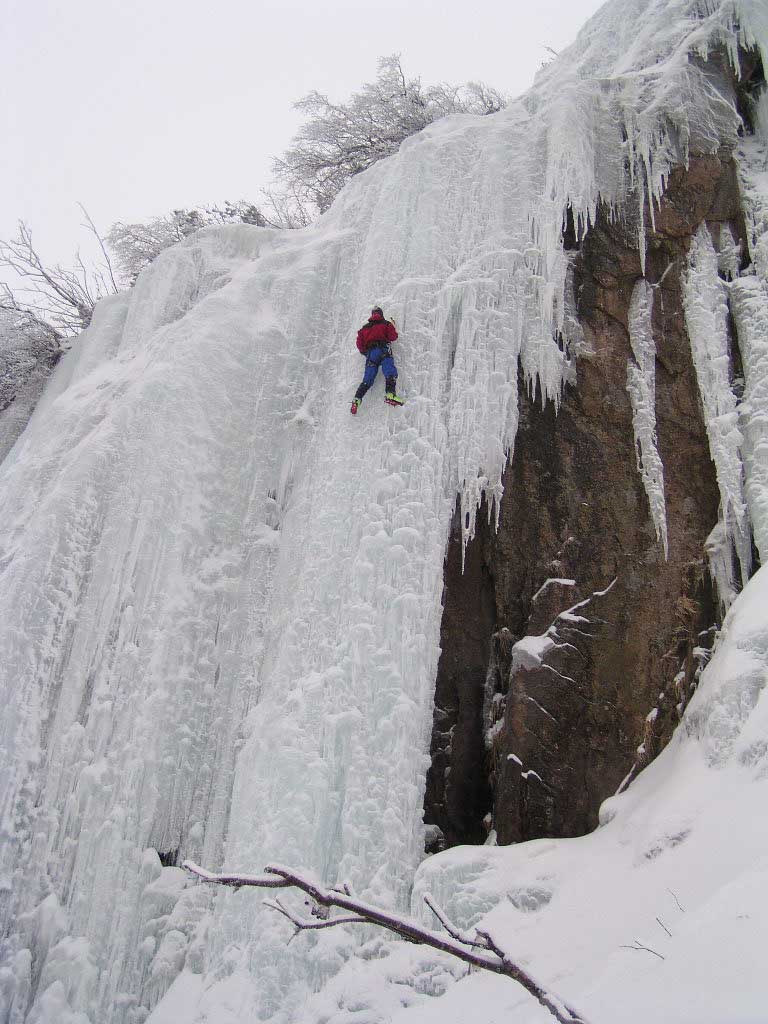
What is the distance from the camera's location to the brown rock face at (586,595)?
15.7 ft

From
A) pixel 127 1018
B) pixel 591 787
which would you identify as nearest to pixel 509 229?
pixel 591 787

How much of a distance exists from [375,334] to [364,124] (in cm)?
586

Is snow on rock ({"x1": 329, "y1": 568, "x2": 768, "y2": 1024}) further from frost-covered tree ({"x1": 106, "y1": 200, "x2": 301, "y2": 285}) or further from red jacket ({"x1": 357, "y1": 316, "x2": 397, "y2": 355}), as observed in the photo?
frost-covered tree ({"x1": 106, "y1": 200, "x2": 301, "y2": 285})

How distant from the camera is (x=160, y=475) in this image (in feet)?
19.4

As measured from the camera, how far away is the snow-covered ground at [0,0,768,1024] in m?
3.95

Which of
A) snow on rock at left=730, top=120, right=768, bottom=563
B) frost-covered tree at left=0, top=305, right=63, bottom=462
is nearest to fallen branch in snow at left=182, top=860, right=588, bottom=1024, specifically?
snow on rock at left=730, top=120, right=768, bottom=563

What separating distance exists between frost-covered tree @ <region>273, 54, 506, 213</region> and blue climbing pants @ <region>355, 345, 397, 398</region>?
17.2ft

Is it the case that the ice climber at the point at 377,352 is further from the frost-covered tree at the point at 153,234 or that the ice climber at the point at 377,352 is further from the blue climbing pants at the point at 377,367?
the frost-covered tree at the point at 153,234

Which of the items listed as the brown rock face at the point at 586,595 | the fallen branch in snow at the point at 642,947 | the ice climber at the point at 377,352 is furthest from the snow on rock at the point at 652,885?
the ice climber at the point at 377,352

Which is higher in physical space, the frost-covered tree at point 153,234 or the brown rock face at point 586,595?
the frost-covered tree at point 153,234

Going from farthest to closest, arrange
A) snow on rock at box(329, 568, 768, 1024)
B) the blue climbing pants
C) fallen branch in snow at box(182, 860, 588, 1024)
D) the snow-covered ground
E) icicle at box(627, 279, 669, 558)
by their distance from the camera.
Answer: the blue climbing pants < icicle at box(627, 279, 669, 558) < the snow-covered ground < snow on rock at box(329, 568, 768, 1024) < fallen branch in snow at box(182, 860, 588, 1024)

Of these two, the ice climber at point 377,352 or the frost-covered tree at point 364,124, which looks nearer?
the ice climber at point 377,352

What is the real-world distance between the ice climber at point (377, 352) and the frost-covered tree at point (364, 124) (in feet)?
16.6

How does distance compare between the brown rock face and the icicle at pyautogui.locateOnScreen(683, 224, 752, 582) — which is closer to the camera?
the brown rock face
